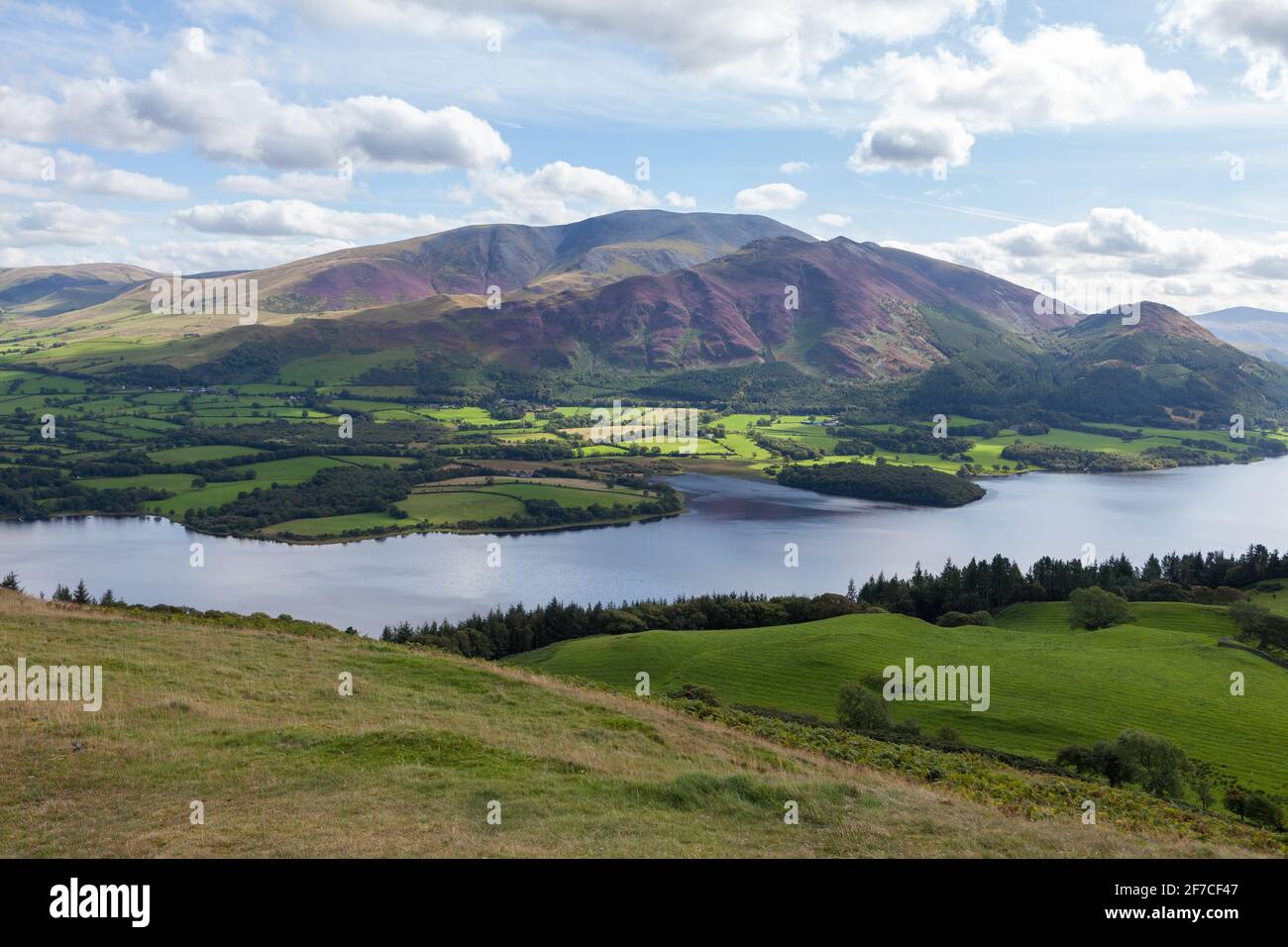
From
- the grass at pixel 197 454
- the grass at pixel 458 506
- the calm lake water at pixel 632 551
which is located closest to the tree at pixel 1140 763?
the calm lake water at pixel 632 551

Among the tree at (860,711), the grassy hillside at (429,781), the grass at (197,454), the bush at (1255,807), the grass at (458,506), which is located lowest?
the bush at (1255,807)

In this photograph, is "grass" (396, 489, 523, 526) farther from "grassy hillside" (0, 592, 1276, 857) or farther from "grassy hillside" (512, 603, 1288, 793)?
"grassy hillside" (0, 592, 1276, 857)

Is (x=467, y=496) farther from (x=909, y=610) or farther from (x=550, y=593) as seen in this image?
(x=909, y=610)

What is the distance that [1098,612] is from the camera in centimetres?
7325

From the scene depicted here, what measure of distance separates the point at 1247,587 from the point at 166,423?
7676 inches

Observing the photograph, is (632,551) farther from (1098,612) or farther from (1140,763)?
(1140,763)

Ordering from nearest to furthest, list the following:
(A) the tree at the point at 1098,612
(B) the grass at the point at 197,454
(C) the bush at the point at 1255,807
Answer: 1. (C) the bush at the point at 1255,807
2. (A) the tree at the point at 1098,612
3. (B) the grass at the point at 197,454

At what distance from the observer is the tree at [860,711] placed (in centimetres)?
4241

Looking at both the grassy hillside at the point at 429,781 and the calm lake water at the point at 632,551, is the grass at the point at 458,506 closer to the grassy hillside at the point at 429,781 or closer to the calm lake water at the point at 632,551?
the calm lake water at the point at 632,551

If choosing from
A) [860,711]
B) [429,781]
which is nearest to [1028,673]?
[860,711]

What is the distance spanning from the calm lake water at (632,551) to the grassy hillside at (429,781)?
56.5 metres
